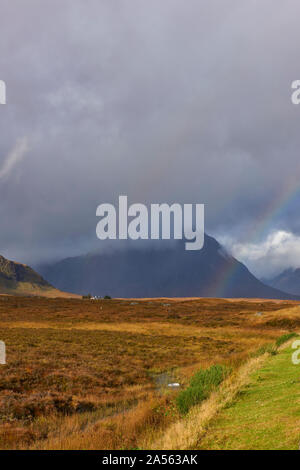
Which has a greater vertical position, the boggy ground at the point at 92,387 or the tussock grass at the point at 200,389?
the tussock grass at the point at 200,389

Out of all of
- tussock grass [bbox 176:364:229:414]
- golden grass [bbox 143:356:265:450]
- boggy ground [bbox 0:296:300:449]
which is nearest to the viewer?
golden grass [bbox 143:356:265:450]

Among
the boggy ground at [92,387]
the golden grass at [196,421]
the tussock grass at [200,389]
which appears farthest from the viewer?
the tussock grass at [200,389]

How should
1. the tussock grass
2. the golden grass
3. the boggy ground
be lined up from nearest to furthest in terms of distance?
the golden grass
the boggy ground
the tussock grass

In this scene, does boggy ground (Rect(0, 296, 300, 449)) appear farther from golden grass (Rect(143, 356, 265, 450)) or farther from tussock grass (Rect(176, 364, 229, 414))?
golden grass (Rect(143, 356, 265, 450))

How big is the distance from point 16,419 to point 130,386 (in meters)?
8.30

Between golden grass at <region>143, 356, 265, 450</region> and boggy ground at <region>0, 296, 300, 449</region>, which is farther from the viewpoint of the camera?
boggy ground at <region>0, 296, 300, 449</region>

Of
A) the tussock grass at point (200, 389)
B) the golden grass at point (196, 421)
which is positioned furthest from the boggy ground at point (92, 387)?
the golden grass at point (196, 421)

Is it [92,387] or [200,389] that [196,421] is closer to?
[200,389]

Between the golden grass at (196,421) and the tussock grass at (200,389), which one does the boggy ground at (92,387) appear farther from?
the golden grass at (196,421)

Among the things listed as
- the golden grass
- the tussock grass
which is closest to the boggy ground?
the tussock grass

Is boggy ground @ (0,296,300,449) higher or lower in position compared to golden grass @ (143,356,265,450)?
lower
